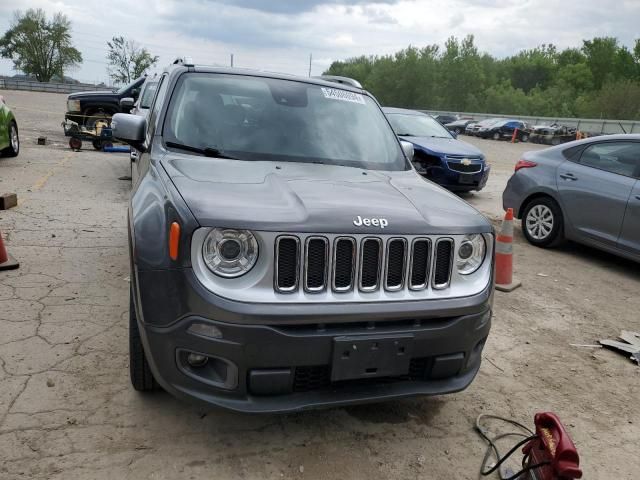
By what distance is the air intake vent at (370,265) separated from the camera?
247 cm

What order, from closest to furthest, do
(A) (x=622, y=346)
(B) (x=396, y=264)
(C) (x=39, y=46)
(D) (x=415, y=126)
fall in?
(B) (x=396, y=264) → (A) (x=622, y=346) → (D) (x=415, y=126) → (C) (x=39, y=46)

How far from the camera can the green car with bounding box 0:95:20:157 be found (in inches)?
391

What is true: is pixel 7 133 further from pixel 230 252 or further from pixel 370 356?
pixel 370 356

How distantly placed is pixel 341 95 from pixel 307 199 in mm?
1821

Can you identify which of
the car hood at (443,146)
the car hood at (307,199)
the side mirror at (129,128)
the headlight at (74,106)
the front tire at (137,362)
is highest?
the side mirror at (129,128)

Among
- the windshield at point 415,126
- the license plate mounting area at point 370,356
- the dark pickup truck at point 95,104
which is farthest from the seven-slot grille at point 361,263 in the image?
the dark pickup truck at point 95,104

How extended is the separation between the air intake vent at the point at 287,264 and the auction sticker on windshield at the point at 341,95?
6.59 ft

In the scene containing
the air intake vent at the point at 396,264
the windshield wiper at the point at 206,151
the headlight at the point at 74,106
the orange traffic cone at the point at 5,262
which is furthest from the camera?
the headlight at the point at 74,106

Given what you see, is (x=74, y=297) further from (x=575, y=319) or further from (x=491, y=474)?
(x=575, y=319)

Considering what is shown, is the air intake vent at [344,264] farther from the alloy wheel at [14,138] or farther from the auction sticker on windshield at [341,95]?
the alloy wheel at [14,138]

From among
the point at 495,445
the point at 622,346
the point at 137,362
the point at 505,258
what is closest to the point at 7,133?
the point at 137,362

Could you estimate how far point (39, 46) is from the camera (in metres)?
78.4

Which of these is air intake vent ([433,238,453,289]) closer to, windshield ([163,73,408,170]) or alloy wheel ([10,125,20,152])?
windshield ([163,73,408,170])

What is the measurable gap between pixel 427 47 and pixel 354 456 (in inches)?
3952
